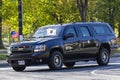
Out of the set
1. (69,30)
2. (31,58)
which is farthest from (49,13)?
(31,58)

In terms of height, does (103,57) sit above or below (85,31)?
below

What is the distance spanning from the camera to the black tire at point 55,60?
18.8 m

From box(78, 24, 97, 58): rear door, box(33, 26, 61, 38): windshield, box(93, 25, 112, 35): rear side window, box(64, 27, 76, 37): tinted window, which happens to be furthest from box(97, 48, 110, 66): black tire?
box(33, 26, 61, 38): windshield

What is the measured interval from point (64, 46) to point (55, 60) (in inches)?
30.4

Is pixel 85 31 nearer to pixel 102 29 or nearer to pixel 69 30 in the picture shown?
pixel 69 30

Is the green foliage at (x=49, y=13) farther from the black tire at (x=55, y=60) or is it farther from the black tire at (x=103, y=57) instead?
the black tire at (x=55, y=60)

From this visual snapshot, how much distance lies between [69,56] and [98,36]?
2.18m

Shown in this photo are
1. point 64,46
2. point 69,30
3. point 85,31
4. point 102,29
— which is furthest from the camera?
point 102,29

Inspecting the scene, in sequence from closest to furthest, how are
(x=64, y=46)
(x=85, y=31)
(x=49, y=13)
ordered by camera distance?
(x=64, y=46) < (x=85, y=31) < (x=49, y=13)

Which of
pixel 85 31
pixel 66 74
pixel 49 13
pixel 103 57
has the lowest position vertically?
pixel 66 74

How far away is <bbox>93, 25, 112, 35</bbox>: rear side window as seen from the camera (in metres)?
21.5

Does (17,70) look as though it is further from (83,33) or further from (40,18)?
(40,18)

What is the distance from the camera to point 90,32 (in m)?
21.0

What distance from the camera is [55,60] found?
18969mm
